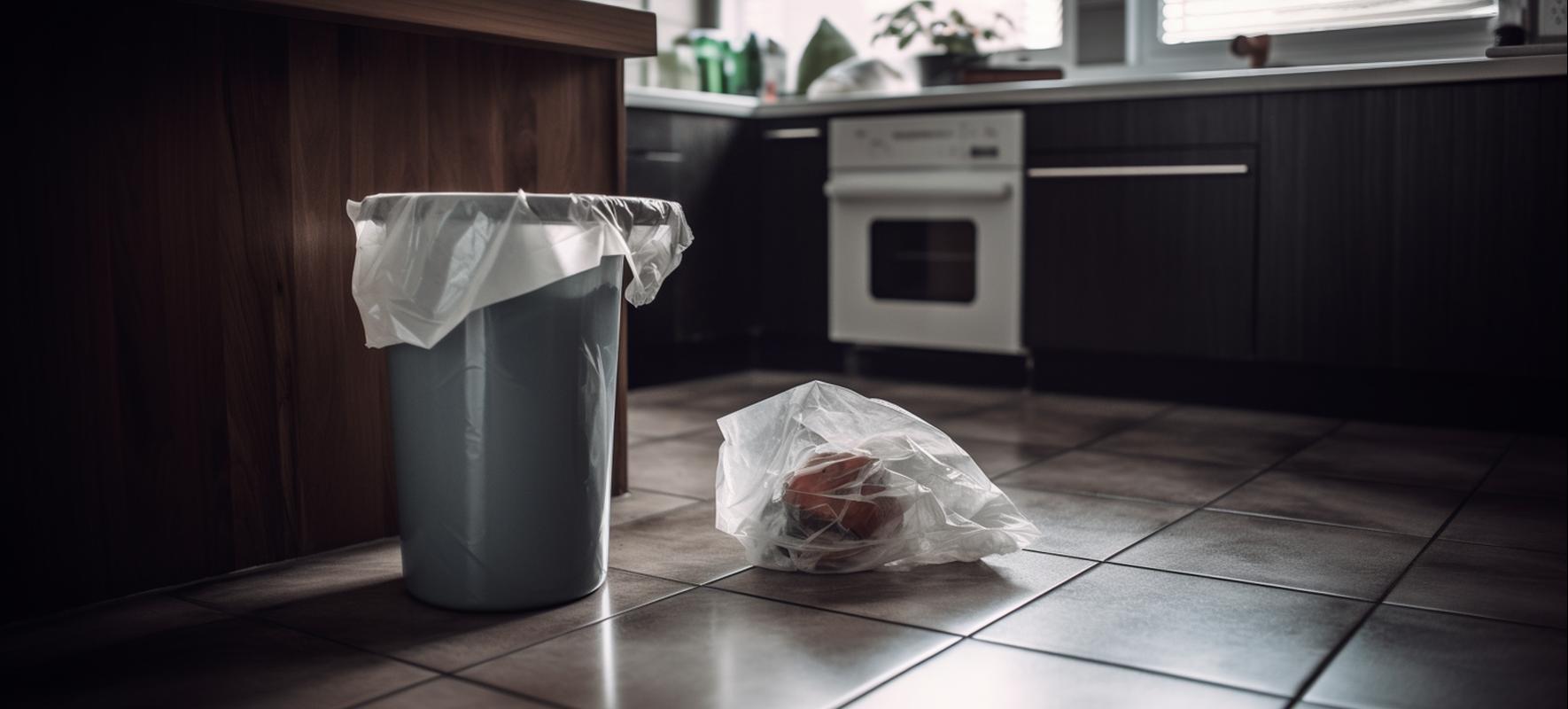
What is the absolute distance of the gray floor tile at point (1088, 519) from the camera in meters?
1.86

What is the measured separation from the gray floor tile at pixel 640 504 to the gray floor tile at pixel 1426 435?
5.12 feet

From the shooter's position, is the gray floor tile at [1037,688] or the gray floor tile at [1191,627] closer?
the gray floor tile at [1037,688]

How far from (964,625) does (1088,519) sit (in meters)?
0.60

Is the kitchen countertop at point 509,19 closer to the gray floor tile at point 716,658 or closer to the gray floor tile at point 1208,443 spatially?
the gray floor tile at point 716,658

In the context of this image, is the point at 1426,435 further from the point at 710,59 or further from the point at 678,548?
the point at 710,59

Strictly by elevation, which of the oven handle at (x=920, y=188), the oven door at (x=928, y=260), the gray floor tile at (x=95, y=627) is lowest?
the gray floor tile at (x=95, y=627)

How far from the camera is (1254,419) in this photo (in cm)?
304

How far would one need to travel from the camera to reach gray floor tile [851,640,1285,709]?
1.24 metres

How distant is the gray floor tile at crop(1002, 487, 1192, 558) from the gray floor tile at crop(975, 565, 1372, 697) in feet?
0.51

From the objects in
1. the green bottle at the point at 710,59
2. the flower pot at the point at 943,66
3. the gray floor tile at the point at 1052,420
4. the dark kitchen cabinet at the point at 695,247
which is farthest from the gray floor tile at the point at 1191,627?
the green bottle at the point at 710,59

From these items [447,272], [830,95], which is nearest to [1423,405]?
[830,95]

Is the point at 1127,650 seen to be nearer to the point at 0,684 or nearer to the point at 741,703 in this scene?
the point at 741,703

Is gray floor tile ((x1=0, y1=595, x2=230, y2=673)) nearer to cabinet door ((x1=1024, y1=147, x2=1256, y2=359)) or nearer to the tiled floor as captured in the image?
the tiled floor

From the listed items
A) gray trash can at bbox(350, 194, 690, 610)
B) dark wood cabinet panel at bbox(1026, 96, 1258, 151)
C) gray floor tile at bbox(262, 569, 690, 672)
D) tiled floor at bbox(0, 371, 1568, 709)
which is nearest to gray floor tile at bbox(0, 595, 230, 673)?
tiled floor at bbox(0, 371, 1568, 709)
